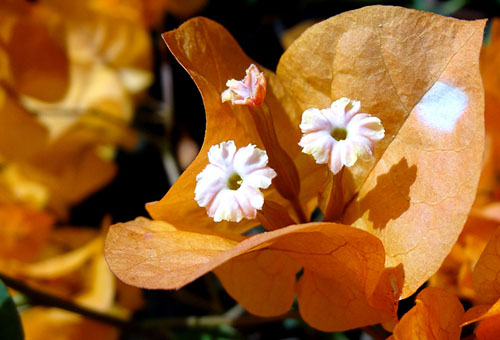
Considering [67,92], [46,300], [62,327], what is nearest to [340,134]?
[46,300]

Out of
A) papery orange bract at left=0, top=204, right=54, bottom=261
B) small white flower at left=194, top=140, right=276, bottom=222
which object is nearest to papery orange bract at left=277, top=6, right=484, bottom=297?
small white flower at left=194, top=140, right=276, bottom=222

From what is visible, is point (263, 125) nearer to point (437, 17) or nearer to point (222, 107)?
point (222, 107)

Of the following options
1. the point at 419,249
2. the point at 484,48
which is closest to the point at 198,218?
the point at 419,249

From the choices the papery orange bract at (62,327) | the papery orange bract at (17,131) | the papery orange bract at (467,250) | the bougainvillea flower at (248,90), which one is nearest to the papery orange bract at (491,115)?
the papery orange bract at (467,250)

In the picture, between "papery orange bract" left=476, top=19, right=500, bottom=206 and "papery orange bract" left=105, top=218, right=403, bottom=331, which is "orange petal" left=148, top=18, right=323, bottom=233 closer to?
"papery orange bract" left=105, top=218, right=403, bottom=331

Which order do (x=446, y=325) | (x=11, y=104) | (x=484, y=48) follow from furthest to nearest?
(x=11, y=104), (x=484, y=48), (x=446, y=325)

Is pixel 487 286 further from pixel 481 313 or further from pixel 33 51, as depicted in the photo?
pixel 33 51

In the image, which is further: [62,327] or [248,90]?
[62,327]
